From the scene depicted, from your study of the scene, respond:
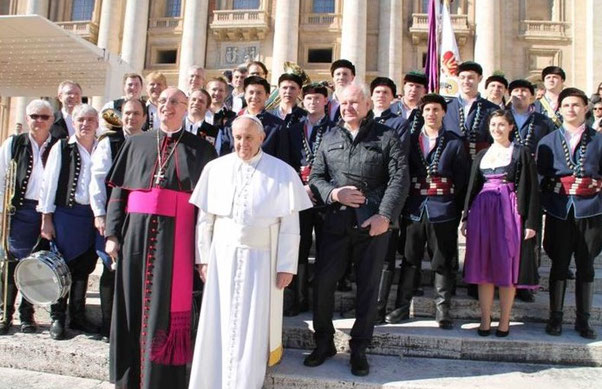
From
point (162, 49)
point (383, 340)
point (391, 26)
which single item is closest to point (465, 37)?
→ point (391, 26)

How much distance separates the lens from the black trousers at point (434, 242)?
4.61 m

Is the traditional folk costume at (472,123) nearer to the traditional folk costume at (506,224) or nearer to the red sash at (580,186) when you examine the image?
the traditional folk costume at (506,224)

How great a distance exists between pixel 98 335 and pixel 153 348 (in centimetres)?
134

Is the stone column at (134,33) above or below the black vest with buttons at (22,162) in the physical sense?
above

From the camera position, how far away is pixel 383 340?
4340mm

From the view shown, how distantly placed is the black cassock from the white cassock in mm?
251

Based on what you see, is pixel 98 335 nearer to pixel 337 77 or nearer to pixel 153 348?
pixel 153 348

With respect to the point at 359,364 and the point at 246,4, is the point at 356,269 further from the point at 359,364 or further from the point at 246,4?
the point at 246,4

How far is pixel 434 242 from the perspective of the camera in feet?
15.3

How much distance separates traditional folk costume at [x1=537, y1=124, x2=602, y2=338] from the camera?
4.49 m

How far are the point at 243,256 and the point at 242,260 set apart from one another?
0.10 feet

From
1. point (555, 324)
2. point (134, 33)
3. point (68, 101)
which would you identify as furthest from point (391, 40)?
point (555, 324)

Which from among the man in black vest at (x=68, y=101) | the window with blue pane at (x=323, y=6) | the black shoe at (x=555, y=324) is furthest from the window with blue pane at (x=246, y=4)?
the black shoe at (x=555, y=324)

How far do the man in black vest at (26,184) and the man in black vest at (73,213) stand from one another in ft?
0.96
